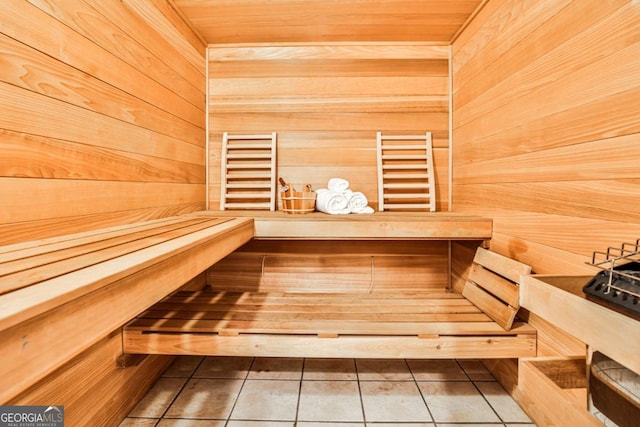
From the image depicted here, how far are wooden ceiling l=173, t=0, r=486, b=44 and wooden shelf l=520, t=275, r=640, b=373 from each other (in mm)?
1836

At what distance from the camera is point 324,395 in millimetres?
1792

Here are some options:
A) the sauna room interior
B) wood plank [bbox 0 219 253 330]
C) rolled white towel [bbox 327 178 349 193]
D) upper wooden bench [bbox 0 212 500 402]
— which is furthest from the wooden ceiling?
wood plank [bbox 0 219 253 330]

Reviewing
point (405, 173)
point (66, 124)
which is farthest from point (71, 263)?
point (405, 173)

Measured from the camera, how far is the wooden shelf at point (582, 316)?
1.89 feet

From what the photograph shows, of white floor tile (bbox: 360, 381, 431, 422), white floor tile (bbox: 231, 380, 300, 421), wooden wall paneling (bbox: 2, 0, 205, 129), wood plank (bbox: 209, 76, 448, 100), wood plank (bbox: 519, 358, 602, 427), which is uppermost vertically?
wood plank (bbox: 209, 76, 448, 100)

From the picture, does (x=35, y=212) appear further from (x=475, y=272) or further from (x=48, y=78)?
(x=475, y=272)

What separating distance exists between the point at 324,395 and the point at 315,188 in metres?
1.38

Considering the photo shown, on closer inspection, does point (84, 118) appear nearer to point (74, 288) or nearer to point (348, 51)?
point (74, 288)

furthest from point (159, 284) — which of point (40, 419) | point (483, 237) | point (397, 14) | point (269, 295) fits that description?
point (397, 14)

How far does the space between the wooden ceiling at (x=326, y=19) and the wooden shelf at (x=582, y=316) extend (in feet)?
6.02

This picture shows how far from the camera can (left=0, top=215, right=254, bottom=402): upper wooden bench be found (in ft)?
1.61

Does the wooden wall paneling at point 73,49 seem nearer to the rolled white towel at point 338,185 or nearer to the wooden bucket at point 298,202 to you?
the wooden bucket at point 298,202

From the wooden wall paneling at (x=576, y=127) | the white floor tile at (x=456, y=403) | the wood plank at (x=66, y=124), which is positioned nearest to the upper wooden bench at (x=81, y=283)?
the wood plank at (x=66, y=124)

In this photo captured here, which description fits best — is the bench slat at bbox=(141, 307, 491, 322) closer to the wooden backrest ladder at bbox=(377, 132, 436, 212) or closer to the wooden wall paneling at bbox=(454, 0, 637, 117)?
the wooden backrest ladder at bbox=(377, 132, 436, 212)
